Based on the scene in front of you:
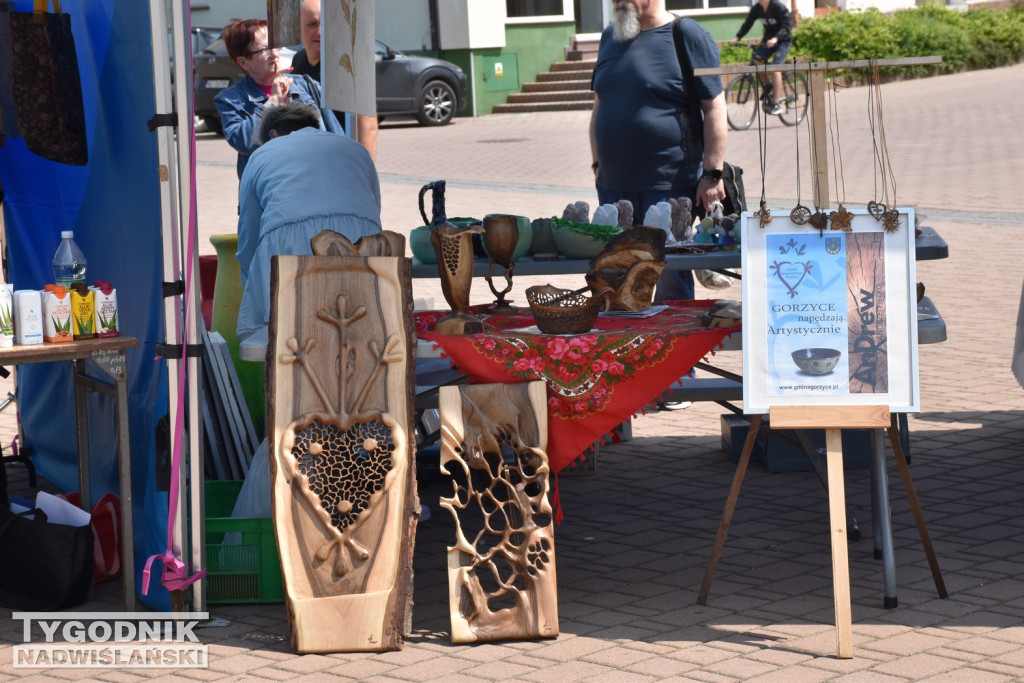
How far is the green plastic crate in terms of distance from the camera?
4242 millimetres

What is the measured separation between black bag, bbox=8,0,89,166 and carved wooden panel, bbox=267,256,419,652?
41.3 inches

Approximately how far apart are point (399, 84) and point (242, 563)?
1748 cm

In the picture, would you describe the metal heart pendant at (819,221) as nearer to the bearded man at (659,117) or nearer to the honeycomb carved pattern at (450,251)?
the honeycomb carved pattern at (450,251)

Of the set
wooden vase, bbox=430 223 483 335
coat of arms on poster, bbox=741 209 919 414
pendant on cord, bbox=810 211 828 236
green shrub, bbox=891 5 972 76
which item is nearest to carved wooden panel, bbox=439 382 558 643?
wooden vase, bbox=430 223 483 335

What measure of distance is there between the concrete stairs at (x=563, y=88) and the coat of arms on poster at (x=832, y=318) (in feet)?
62.5

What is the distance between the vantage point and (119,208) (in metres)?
4.41

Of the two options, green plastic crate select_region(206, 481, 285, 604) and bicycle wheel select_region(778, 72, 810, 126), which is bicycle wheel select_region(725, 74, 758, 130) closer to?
bicycle wheel select_region(778, 72, 810, 126)

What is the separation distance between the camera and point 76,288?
4086 mm

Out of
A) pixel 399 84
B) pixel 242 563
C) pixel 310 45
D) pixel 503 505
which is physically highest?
pixel 399 84

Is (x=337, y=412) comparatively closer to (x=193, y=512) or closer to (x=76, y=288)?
(x=193, y=512)

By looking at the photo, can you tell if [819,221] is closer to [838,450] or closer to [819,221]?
[819,221]

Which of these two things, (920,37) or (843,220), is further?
(920,37)

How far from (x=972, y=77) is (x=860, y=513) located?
68.3 ft

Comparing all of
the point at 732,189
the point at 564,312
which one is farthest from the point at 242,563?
the point at 732,189
